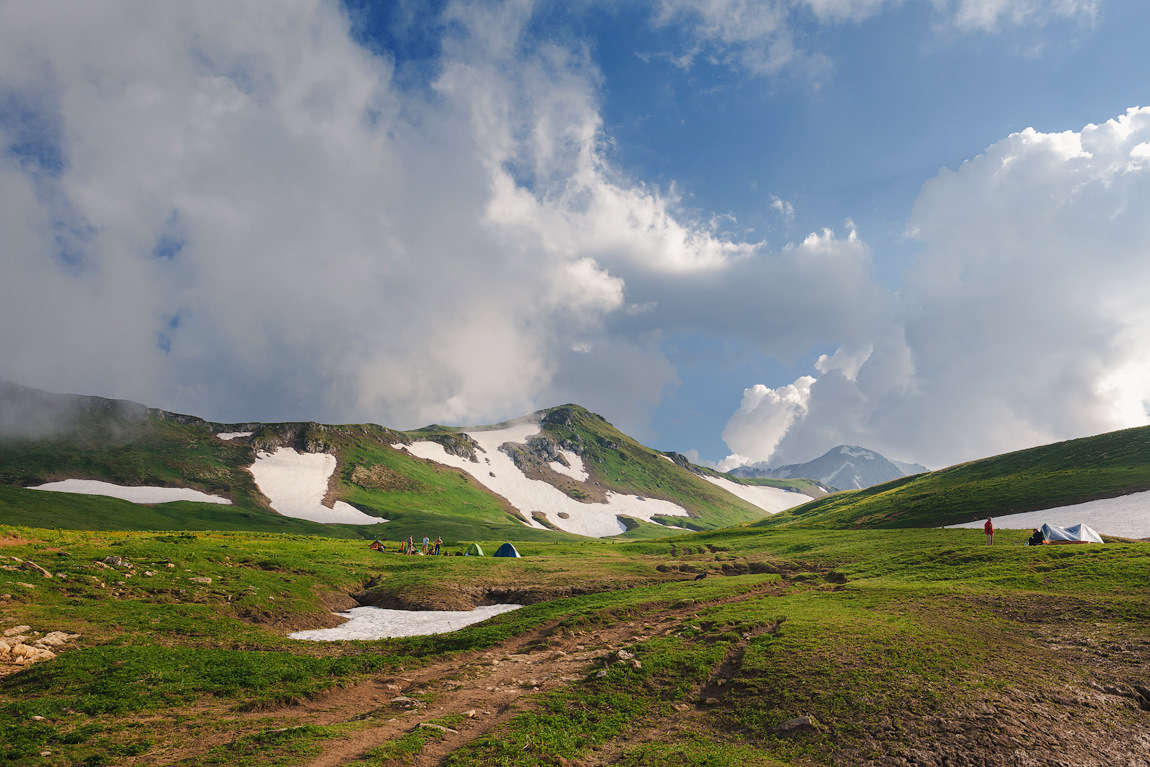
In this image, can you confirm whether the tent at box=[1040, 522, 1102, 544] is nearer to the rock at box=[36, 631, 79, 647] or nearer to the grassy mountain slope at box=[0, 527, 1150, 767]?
the grassy mountain slope at box=[0, 527, 1150, 767]

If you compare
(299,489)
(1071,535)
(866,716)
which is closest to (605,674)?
(866,716)

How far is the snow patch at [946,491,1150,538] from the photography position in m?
53.0

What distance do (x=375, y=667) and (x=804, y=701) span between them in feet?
65.8

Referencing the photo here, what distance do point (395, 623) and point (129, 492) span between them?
515 feet

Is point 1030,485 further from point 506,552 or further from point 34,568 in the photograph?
point 34,568

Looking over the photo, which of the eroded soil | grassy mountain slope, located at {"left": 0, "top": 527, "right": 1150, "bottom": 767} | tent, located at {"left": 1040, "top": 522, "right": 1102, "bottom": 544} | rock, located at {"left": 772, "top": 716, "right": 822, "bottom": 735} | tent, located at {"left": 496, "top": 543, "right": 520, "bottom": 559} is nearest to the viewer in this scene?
the eroded soil

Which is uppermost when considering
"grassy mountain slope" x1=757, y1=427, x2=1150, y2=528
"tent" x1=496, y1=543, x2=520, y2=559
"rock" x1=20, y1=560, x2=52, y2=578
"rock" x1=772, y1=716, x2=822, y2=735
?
"grassy mountain slope" x1=757, y1=427, x2=1150, y2=528

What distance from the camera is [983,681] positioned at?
745 inches

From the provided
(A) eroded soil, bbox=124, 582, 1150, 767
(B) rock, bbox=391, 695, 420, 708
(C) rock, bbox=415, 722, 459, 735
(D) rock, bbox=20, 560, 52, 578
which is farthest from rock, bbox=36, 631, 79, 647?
(C) rock, bbox=415, 722, 459, 735

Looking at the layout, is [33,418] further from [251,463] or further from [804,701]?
[804,701]

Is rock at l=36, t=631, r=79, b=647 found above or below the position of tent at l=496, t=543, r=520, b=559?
above

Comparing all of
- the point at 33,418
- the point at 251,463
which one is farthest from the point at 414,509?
the point at 33,418

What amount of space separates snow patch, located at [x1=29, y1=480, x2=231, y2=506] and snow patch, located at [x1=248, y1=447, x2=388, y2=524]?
19.0 metres

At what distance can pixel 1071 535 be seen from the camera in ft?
154
